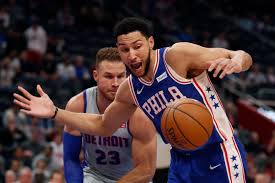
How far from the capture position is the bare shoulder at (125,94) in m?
4.83

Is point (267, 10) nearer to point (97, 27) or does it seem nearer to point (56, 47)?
point (97, 27)

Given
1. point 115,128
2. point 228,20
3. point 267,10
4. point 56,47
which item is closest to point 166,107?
point 115,128

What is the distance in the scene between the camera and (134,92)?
15.6ft

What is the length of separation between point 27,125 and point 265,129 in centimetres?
659

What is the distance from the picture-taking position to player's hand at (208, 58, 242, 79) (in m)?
4.11

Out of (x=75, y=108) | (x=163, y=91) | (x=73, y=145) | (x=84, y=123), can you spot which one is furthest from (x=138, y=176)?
(x=163, y=91)

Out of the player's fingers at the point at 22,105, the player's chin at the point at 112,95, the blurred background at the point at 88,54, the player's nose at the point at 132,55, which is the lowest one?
the blurred background at the point at 88,54

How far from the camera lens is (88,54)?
54.6ft

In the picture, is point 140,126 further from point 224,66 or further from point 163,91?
point 224,66

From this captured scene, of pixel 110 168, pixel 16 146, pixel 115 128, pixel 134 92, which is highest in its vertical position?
pixel 134 92

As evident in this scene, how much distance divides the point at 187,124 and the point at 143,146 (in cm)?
106

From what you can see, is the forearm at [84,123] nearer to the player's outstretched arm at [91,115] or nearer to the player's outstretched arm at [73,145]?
the player's outstretched arm at [91,115]

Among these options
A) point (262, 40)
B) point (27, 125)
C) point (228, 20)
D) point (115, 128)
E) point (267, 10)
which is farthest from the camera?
point (267, 10)

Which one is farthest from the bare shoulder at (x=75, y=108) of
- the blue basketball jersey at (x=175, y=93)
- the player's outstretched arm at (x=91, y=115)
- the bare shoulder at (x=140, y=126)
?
the blue basketball jersey at (x=175, y=93)
